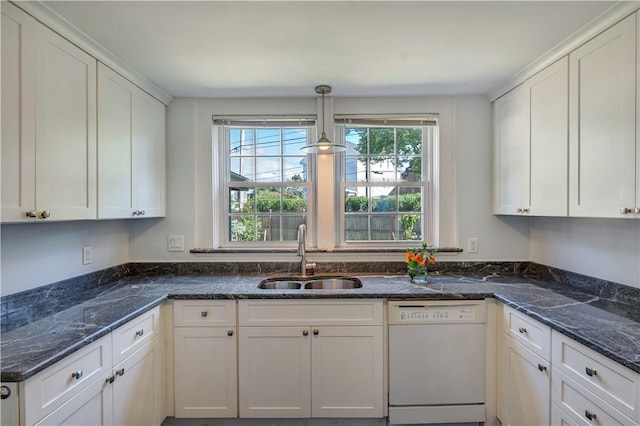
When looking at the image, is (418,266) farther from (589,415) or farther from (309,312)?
(589,415)

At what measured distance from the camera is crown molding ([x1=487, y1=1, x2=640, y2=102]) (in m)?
1.35

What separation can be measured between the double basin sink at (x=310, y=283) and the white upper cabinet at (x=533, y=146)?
1262 millimetres

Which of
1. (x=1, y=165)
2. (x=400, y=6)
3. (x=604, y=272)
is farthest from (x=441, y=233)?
(x=1, y=165)

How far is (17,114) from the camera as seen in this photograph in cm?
126

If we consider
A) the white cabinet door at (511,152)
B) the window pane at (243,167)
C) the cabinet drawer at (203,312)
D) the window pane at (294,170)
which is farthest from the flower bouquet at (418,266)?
the window pane at (243,167)

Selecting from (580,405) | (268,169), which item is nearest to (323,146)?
(268,169)

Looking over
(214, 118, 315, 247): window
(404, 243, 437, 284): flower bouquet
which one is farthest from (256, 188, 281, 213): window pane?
(404, 243, 437, 284): flower bouquet

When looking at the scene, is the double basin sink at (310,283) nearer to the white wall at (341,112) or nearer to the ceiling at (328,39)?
the white wall at (341,112)

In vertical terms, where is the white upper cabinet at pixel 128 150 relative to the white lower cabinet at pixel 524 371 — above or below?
above

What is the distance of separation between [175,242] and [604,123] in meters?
2.75

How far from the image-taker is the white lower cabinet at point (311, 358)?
1.88 metres

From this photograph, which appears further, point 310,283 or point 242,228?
point 242,228

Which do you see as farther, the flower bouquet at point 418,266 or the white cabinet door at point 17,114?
the flower bouquet at point 418,266

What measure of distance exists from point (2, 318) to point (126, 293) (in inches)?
21.2
